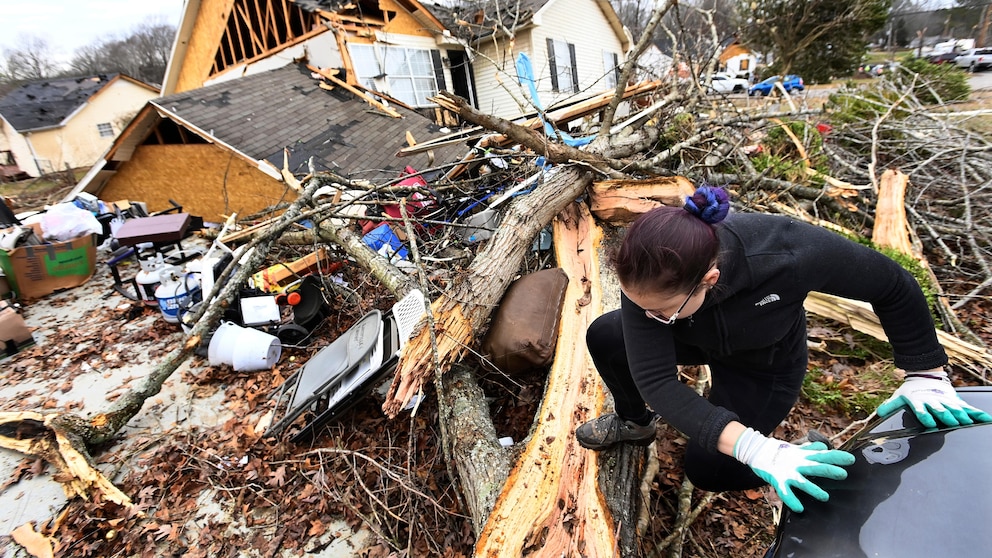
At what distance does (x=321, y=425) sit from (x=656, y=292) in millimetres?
2304

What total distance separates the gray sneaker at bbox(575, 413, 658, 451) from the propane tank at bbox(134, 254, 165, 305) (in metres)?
4.83

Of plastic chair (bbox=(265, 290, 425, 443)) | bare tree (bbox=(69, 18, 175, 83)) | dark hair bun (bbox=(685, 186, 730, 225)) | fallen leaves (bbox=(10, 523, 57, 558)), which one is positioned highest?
bare tree (bbox=(69, 18, 175, 83))

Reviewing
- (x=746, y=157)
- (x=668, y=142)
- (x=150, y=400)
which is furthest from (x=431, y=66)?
(x=150, y=400)

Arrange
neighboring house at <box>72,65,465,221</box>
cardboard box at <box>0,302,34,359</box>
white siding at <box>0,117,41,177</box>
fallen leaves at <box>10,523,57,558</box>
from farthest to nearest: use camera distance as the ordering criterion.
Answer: white siding at <box>0,117,41,177</box>
neighboring house at <box>72,65,465,221</box>
cardboard box at <box>0,302,34,359</box>
fallen leaves at <box>10,523,57,558</box>

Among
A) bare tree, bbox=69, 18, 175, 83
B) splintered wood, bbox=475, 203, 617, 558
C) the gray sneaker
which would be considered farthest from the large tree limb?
bare tree, bbox=69, 18, 175, 83

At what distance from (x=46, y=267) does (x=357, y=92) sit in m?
6.29

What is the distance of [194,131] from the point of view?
286 inches

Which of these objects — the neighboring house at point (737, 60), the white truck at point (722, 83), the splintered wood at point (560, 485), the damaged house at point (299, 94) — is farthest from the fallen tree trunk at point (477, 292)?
the neighboring house at point (737, 60)

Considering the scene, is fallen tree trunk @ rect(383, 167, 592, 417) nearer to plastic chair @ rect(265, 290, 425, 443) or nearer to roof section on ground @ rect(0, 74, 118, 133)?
plastic chair @ rect(265, 290, 425, 443)

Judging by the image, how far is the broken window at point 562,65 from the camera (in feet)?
44.2

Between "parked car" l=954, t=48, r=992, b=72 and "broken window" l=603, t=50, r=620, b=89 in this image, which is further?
"parked car" l=954, t=48, r=992, b=72

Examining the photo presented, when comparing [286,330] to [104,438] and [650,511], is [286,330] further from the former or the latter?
[650,511]

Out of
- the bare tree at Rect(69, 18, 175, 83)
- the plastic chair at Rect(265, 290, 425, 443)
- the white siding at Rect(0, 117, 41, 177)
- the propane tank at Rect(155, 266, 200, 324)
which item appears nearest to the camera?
the plastic chair at Rect(265, 290, 425, 443)

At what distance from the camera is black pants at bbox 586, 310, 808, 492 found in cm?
172
